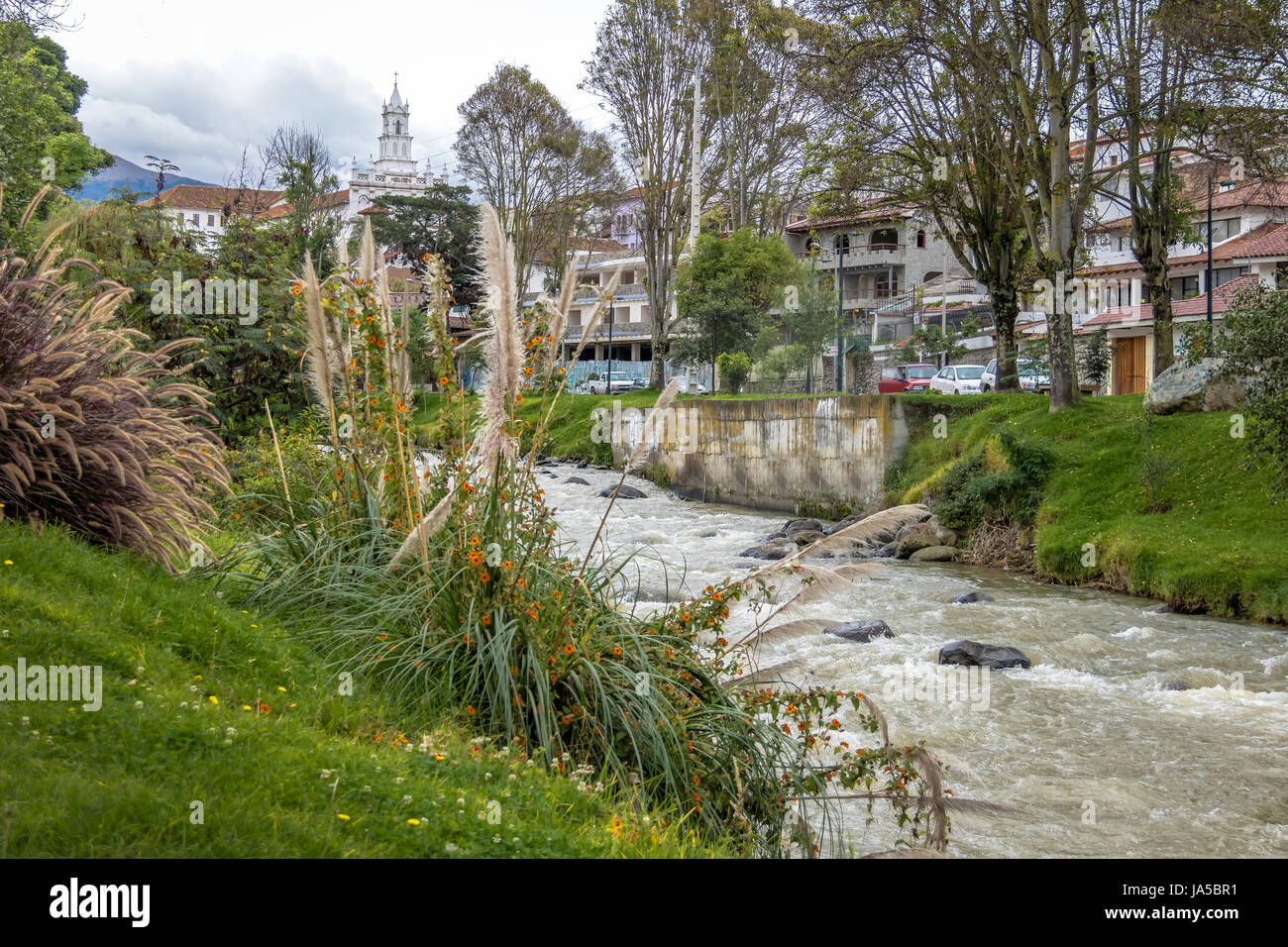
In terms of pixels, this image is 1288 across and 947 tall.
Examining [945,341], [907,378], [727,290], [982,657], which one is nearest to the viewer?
[982,657]

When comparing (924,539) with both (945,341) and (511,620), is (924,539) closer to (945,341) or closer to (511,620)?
(511,620)

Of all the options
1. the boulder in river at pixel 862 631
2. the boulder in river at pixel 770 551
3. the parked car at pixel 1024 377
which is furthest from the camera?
the parked car at pixel 1024 377

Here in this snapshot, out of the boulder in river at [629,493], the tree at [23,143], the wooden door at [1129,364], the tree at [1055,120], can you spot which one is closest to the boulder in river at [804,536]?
the tree at [1055,120]

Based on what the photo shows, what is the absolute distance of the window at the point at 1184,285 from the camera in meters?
45.5

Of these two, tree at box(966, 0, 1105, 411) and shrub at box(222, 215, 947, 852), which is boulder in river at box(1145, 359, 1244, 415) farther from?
shrub at box(222, 215, 947, 852)

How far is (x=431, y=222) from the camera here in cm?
6191

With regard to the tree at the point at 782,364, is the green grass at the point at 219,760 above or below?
below

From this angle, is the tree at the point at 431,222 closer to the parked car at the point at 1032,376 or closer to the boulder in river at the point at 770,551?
the parked car at the point at 1032,376

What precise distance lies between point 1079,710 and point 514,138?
36.6m

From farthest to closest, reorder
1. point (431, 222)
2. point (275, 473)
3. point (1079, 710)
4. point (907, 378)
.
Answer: point (431, 222) < point (907, 378) < point (1079, 710) < point (275, 473)

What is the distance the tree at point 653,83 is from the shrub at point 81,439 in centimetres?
3129

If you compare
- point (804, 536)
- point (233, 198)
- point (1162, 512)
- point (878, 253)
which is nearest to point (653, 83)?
point (233, 198)

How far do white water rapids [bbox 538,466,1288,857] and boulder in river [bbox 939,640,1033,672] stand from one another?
0.15m

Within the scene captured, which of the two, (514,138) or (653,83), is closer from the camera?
(653,83)
